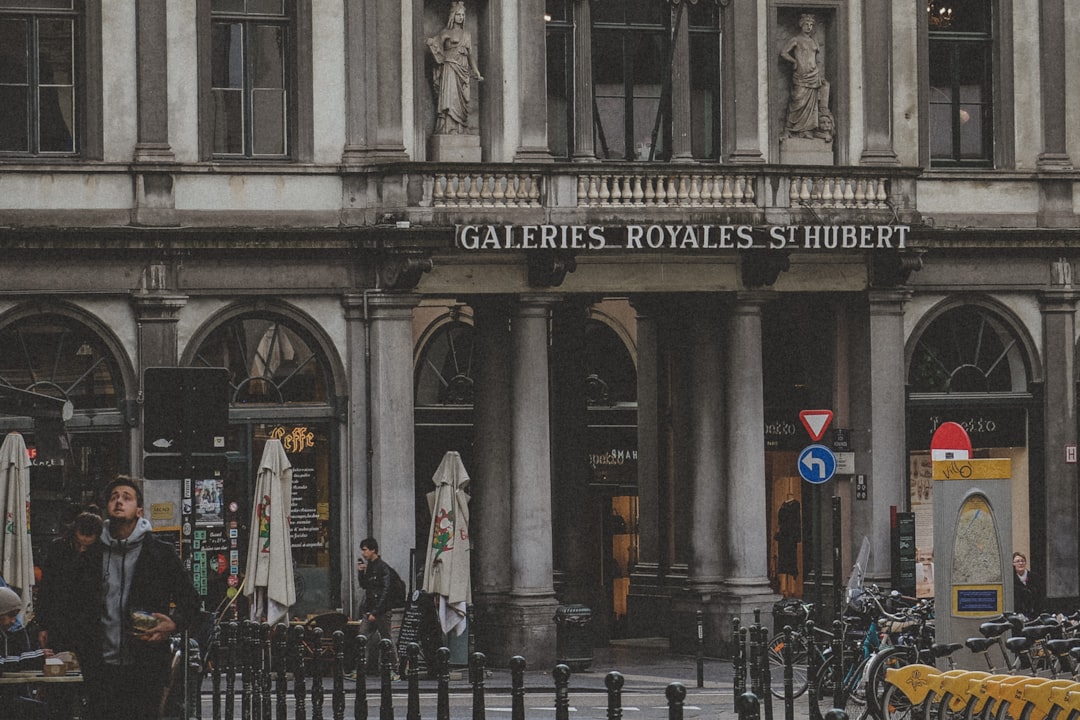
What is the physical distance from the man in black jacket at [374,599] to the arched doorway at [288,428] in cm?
175

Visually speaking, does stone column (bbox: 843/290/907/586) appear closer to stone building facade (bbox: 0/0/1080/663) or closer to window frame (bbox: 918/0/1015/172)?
stone building facade (bbox: 0/0/1080/663)

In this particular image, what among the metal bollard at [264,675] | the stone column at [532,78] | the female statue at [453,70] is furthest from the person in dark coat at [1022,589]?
the metal bollard at [264,675]

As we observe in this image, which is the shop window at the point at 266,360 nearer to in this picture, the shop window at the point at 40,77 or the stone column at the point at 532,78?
the shop window at the point at 40,77

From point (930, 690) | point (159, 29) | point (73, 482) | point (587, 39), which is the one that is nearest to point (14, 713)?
point (930, 690)

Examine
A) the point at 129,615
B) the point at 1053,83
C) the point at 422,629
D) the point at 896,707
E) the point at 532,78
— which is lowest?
the point at 896,707

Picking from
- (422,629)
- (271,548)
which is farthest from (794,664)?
(271,548)

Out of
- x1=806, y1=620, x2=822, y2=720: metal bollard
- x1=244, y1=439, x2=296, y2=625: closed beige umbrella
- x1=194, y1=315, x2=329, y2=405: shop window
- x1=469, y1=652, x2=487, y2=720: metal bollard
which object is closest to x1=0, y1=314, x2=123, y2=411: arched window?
x1=194, y1=315, x2=329, y2=405: shop window

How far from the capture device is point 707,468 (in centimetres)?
3266

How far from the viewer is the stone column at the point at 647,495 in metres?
35.3

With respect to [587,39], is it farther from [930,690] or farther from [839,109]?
[930,690]

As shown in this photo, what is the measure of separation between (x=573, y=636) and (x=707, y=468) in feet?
12.1

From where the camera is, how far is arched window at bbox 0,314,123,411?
1176 inches

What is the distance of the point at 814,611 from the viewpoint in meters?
29.0

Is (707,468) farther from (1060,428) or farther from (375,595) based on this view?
(375,595)
